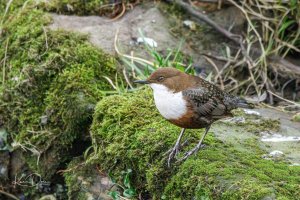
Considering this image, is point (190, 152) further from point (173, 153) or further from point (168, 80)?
point (168, 80)

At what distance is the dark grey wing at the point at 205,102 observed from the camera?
4070mm

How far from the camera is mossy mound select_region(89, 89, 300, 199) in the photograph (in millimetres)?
3477

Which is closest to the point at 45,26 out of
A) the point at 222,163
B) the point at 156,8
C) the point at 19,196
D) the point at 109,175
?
the point at 156,8

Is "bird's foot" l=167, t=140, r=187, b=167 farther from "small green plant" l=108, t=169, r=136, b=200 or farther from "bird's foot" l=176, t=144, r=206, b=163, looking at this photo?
"small green plant" l=108, t=169, r=136, b=200

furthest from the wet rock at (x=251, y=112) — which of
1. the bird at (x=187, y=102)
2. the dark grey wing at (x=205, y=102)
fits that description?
the dark grey wing at (x=205, y=102)

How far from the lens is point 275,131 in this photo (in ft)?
15.2

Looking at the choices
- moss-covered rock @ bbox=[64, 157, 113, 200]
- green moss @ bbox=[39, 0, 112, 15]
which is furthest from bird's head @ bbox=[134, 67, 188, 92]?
green moss @ bbox=[39, 0, 112, 15]

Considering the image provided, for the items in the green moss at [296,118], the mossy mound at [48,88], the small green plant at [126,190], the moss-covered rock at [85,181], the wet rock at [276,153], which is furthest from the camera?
the mossy mound at [48,88]

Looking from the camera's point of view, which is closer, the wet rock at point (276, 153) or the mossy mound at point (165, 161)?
the mossy mound at point (165, 161)

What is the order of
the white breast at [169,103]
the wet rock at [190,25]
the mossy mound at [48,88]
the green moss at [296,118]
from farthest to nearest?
the wet rock at [190,25] < the mossy mound at [48,88] < the green moss at [296,118] < the white breast at [169,103]

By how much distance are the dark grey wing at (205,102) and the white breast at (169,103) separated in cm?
7

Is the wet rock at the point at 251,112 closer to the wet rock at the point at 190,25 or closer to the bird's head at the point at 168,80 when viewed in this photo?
the bird's head at the point at 168,80

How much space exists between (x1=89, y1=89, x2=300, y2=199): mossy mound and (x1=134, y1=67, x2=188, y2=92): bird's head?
382mm

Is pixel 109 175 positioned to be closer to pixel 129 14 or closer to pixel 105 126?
pixel 105 126
